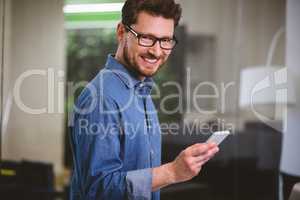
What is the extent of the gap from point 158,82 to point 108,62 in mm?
296

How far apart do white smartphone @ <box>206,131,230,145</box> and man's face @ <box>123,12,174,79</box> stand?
0.47 meters

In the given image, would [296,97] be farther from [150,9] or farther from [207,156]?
[150,9]

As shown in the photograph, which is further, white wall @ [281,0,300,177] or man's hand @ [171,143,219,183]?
white wall @ [281,0,300,177]

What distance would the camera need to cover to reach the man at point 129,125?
90.1 inches

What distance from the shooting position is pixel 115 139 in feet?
7.56

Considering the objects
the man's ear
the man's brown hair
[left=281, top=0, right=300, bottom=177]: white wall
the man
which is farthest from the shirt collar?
[left=281, top=0, right=300, bottom=177]: white wall

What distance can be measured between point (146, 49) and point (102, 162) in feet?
2.07

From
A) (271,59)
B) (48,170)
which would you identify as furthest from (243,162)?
(48,170)

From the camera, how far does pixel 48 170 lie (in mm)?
2531

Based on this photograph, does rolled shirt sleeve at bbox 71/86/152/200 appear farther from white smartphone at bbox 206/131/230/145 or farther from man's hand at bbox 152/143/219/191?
white smartphone at bbox 206/131/230/145

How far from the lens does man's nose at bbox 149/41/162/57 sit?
234cm

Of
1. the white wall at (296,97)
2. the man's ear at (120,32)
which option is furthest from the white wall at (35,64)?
the white wall at (296,97)

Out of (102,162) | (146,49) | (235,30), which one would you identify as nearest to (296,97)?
(235,30)

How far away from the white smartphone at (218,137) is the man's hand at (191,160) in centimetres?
3
